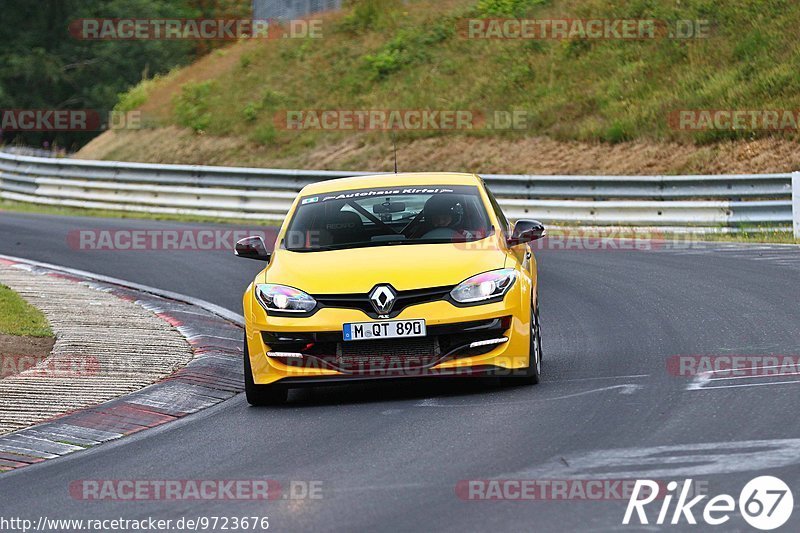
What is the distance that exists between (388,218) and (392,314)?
170 cm

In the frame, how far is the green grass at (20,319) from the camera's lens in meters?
12.6

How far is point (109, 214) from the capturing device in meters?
29.2

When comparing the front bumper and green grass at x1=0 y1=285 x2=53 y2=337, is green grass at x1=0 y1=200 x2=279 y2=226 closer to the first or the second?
green grass at x1=0 y1=285 x2=53 y2=337

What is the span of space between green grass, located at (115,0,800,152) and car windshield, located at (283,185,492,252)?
17.1 meters

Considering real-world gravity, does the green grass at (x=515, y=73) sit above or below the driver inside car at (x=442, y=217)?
above

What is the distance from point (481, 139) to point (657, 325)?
19289 mm

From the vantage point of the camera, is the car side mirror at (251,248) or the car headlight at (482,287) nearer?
→ the car headlight at (482,287)

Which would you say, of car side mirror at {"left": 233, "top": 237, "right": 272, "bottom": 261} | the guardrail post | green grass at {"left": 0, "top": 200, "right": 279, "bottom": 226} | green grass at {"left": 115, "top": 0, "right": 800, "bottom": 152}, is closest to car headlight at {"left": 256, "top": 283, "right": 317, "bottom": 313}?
car side mirror at {"left": 233, "top": 237, "right": 272, "bottom": 261}

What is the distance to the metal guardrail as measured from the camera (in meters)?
21.3

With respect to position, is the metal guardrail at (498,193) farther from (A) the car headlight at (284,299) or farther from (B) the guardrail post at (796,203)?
(A) the car headlight at (284,299)

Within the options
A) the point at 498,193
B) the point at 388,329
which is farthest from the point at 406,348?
the point at 498,193

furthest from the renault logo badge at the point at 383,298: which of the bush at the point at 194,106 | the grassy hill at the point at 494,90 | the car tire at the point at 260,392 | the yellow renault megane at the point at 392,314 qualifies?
the bush at the point at 194,106

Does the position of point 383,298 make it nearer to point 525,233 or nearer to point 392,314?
point 392,314

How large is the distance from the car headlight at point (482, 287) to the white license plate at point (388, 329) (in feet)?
1.08
